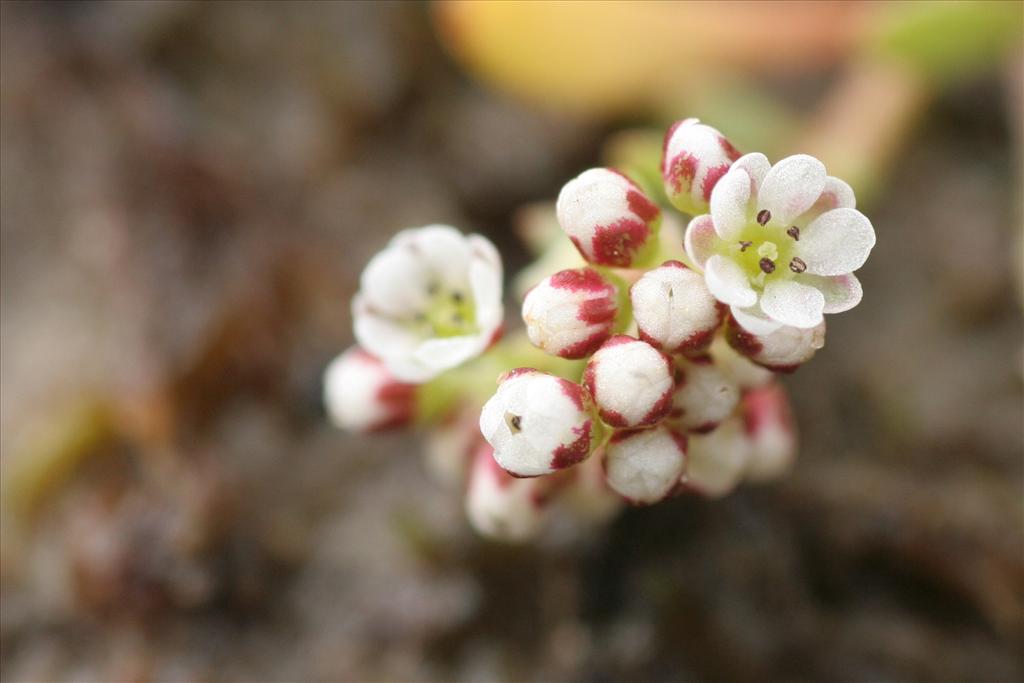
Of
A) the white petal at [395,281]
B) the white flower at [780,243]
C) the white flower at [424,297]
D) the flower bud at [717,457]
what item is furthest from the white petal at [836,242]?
the white petal at [395,281]

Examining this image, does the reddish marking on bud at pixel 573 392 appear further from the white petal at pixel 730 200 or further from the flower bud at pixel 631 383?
the white petal at pixel 730 200

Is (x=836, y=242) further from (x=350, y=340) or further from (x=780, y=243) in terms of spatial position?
(x=350, y=340)

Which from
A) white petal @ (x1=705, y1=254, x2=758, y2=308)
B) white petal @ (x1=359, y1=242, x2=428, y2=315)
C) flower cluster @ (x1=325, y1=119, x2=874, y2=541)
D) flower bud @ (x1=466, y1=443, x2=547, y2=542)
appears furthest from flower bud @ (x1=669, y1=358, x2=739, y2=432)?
white petal @ (x1=359, y1=242, x2=428, y2=315)

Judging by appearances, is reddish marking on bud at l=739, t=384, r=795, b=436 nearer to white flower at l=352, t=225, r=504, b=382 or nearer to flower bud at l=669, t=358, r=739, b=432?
flower bud at l=669, t=358, r=739, b=432

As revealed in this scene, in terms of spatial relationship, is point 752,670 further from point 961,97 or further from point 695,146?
point 961,97

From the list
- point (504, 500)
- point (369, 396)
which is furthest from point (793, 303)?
point (369, 396)

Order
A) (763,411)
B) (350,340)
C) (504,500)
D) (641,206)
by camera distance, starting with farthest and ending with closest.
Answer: (350,340) → (763,411) → (504,500) → (641,206)
